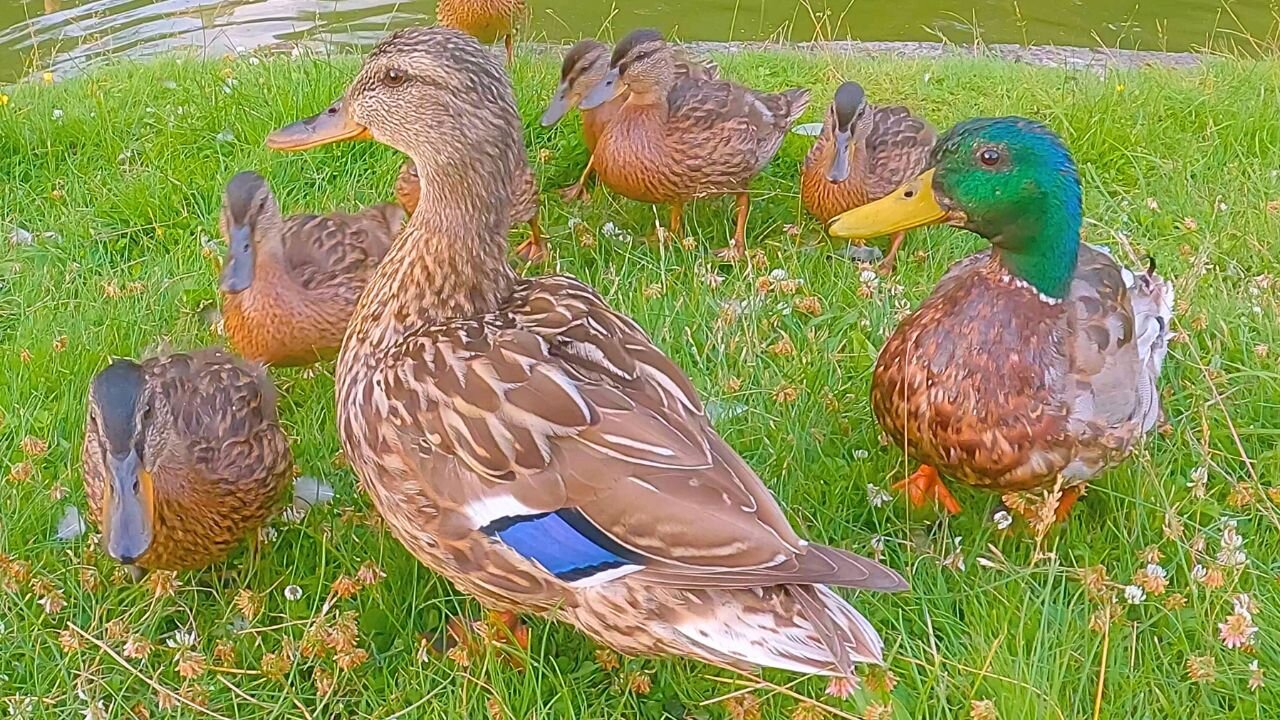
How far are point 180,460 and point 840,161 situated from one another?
2.54m

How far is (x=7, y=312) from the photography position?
3.62 m

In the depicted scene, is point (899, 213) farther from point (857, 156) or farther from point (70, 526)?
point (70, 526)

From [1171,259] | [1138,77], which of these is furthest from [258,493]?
[1138,77]

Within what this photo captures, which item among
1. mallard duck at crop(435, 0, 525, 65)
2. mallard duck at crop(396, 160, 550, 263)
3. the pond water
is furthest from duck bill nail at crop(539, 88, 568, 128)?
the pond water

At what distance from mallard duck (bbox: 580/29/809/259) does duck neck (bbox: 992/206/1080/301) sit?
1.41m

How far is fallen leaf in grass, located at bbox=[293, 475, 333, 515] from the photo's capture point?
9.24 feet

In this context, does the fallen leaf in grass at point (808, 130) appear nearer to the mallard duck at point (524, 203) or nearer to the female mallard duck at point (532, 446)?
the mallard duck at point (524, 203)

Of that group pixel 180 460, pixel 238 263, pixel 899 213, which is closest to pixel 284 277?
pixel 238 263

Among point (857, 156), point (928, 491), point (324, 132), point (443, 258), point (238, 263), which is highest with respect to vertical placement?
point (324, 132)

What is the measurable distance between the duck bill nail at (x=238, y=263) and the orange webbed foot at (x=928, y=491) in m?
1.92

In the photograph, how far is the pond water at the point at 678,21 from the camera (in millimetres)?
8266

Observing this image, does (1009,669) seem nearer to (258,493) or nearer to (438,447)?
(438,447)

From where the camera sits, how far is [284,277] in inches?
132

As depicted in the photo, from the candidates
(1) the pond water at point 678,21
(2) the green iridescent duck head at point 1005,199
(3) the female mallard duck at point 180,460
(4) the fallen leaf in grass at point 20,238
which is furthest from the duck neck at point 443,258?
(1) the pond water at point 678,21
